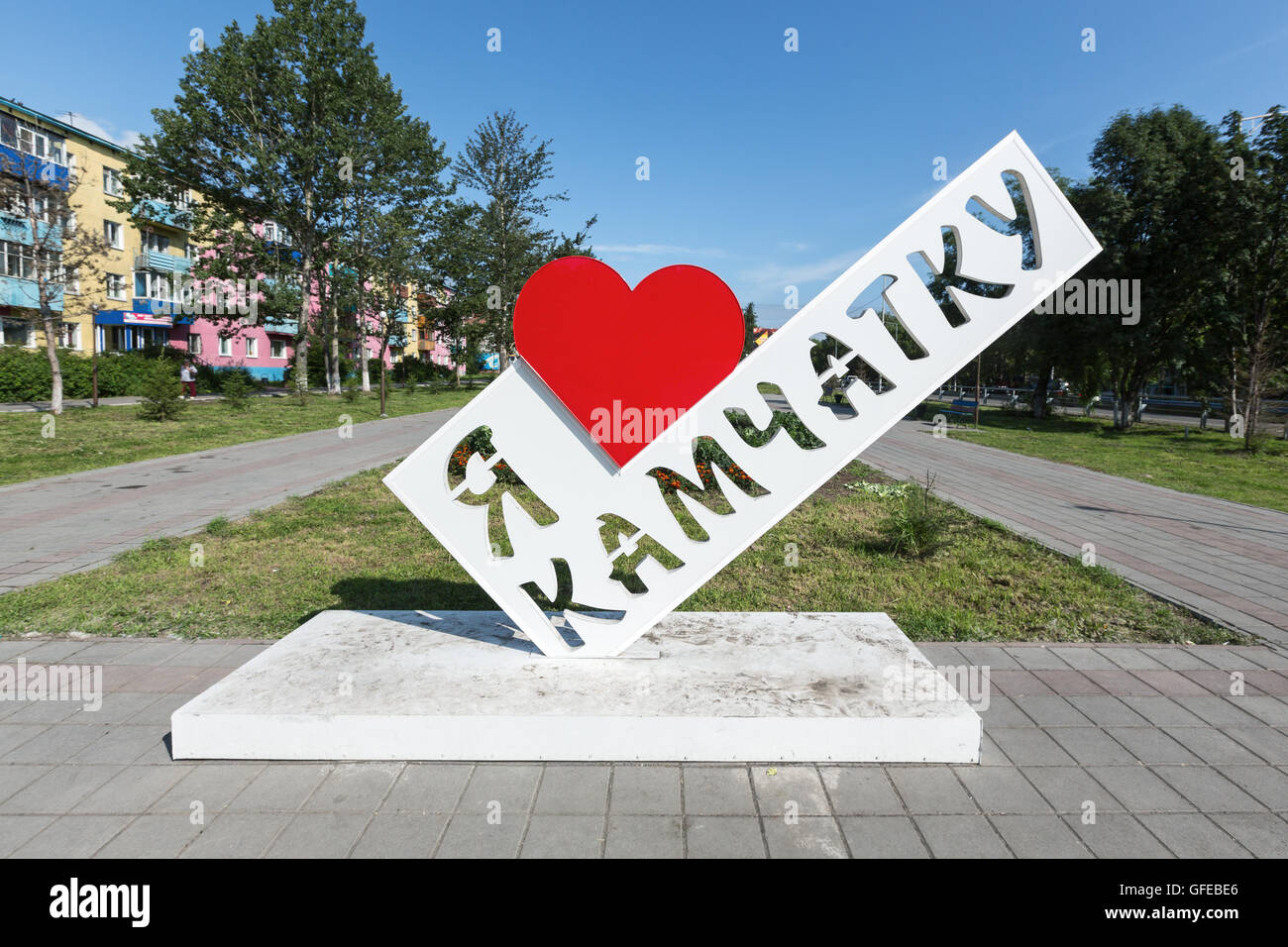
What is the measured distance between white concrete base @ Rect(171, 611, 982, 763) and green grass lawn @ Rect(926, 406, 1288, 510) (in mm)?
11107

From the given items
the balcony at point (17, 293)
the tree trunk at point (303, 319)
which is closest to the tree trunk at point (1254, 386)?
the tree trunk at point (303, 319)

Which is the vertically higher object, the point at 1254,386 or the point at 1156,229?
the point at 1156,229

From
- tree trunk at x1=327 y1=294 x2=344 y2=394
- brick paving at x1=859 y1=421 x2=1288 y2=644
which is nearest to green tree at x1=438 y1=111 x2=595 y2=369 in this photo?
tree trunk at x1=327 y1=294 x2=344 y2=394

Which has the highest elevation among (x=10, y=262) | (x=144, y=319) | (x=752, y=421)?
(x=10, y=262)

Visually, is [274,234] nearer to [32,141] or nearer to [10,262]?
[32,141]

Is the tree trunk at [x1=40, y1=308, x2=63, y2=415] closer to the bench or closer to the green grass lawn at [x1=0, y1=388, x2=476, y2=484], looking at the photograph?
the green grass lawn at [x1=0, y1=388, x2=476, y2=484]

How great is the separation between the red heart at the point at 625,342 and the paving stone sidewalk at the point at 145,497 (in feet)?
18.3

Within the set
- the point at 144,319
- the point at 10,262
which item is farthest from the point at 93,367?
the point at 144,319

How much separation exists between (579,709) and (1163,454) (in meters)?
20.0

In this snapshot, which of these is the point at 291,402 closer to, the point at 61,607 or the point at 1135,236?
the point at 61,607

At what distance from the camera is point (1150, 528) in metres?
9.02

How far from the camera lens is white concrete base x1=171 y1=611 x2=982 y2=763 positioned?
329 cm
